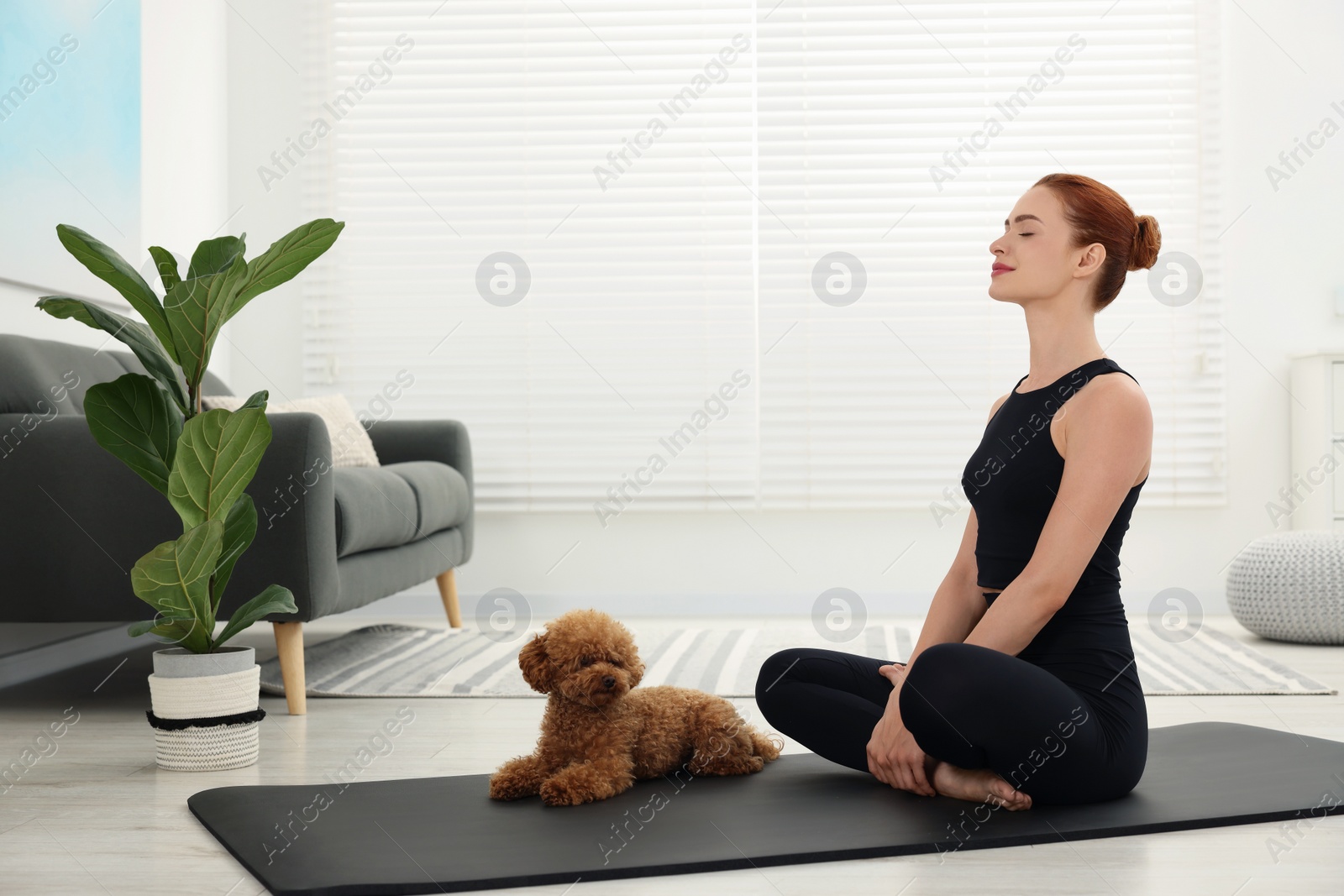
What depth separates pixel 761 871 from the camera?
141 centimetres

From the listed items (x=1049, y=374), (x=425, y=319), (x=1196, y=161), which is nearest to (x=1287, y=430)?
(x=1196, y=161)

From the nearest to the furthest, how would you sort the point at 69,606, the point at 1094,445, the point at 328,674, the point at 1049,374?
the point at 1094,445 → the point at 1049,374 → the point at 69,606 → the point at 328,674

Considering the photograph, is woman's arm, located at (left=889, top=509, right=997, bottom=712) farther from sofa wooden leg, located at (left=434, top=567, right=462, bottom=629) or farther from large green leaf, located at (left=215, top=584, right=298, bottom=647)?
sofa wooden leg, located at (left=434, top=567, right=462, bottom=629)

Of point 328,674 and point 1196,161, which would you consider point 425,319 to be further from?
point 1196,161

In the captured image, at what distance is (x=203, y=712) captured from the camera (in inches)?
79.0

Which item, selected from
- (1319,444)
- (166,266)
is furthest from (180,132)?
(1319,444)

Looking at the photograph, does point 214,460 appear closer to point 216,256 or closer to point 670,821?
point 216,256

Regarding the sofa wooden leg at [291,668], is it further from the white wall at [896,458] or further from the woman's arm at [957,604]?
the white wall at [896,458]

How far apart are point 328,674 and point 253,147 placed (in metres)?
2.43

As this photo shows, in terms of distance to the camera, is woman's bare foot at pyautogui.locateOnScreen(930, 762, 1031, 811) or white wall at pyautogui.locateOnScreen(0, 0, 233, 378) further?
white wall at pyautogui.locateOnScreen(0, 0, 233, 378)

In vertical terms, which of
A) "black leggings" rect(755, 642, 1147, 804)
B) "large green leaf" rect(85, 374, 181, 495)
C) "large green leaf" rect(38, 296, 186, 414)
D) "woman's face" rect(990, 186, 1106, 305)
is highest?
"woman's face" rect(990, 186, 1106, 305)

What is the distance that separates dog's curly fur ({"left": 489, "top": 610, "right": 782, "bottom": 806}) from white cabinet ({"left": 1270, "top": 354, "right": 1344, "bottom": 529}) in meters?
2.96

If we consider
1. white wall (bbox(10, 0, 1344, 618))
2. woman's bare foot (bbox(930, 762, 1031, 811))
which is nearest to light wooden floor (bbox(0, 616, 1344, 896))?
woman's bare foot (bbox(930, 762, 1031, 811))

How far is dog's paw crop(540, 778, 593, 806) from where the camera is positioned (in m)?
1.65
